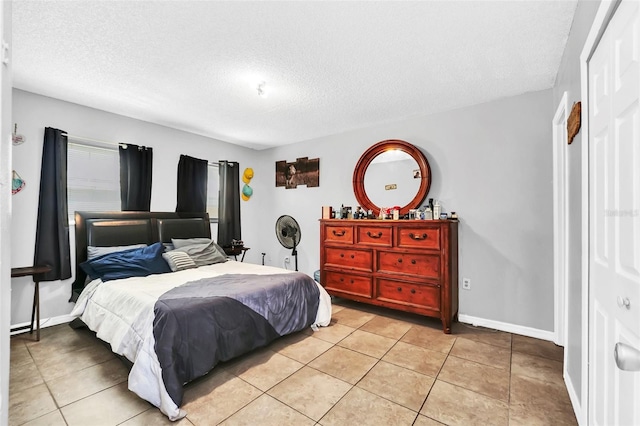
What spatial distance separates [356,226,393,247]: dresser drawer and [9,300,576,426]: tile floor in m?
1.01

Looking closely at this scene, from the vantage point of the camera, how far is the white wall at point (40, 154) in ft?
9.50

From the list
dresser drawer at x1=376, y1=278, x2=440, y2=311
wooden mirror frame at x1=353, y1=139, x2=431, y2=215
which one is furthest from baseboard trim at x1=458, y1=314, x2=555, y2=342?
wooden mirror frame at x1=353, y1=139, x2=431, y2=215

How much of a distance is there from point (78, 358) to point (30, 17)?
251 centimetres

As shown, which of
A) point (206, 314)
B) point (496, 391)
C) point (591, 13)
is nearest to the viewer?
point (591, 13)

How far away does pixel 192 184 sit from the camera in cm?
427

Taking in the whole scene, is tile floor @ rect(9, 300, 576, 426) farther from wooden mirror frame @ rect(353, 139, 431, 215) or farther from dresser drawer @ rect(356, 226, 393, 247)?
wooden mirror frame @ rect(353, 139, 431, 215)

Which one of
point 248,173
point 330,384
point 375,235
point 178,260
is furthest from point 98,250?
point 375,235

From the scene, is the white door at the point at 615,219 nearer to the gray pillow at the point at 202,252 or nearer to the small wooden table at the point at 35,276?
the gray pillow at the point at 202,252

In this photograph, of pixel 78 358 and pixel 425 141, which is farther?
pixel 425 141

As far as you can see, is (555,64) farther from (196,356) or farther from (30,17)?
(30,17)

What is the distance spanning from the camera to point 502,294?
10.0ft

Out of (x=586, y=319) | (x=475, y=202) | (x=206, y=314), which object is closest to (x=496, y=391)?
(x=586, y=319)

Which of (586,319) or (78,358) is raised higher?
(586,319)

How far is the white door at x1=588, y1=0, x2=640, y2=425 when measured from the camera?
93 centimetres
